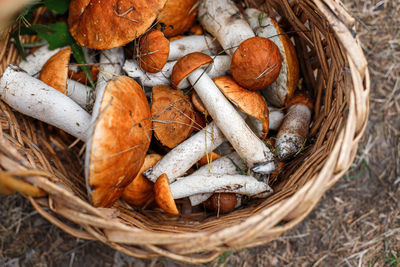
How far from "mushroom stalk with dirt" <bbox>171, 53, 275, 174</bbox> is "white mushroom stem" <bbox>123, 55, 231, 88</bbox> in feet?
0.55

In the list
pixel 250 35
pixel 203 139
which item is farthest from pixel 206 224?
pixel 250 35

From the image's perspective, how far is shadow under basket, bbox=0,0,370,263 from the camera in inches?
58.4

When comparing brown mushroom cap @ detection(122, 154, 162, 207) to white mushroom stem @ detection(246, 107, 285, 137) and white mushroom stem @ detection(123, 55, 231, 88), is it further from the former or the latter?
white mushroom stem @ detection(246, 107, 285, 137)

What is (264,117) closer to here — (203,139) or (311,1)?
(203,139)

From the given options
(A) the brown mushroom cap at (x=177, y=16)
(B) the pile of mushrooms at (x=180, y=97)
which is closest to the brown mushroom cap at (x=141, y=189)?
(B) the pile of mushrooms at (x=180, y=97)

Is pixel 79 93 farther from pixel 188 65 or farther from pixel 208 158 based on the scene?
pixel 208 158

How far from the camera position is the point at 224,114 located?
2012mm

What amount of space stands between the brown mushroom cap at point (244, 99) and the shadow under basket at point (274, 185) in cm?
40

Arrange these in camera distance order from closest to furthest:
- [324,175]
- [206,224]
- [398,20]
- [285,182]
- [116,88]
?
[324,175] → [116,88] → [206,224] → [285,182] → [398,20]

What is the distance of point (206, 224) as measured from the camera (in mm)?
1904

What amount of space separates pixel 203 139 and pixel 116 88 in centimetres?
69

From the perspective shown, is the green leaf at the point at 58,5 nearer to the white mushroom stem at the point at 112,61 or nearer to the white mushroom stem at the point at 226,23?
the white mushroom stem at the point at 112,61

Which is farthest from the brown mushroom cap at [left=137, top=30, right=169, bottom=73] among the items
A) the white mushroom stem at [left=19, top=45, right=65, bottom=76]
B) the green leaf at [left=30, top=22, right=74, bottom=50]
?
the white mushroom stem at [left=19, top=45, right=65, bottom=76]

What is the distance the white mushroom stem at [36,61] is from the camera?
7.56 ft
